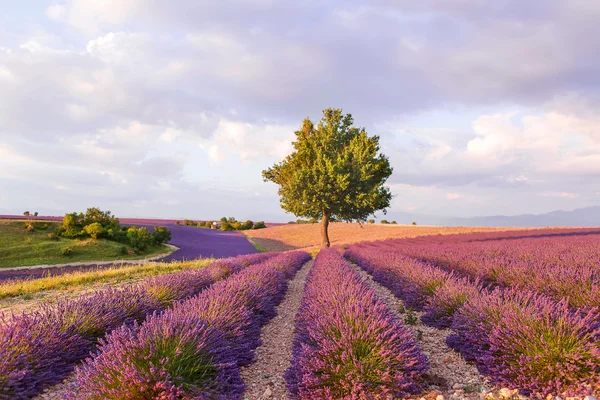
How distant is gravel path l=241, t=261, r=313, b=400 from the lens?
3.68 m

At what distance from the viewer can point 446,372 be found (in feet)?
13.0

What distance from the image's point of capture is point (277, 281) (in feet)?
28.9

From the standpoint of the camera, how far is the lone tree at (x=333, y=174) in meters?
19.2

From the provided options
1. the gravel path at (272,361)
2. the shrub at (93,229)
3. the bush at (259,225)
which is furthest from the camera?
the bush at (259,225)

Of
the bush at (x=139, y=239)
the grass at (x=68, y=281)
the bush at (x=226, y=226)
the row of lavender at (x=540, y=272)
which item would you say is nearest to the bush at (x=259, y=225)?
the bush at (x=226, y=226)

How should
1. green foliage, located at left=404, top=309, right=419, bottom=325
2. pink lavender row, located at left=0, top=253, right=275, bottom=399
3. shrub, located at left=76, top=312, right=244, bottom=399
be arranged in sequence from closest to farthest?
shrub, located at left=76, top=312, right=244, bottom=399 < pink lavender row, located at left=0, top=253, right=275, bottom=399 < green foliage, located at left=404, top=309, right=419, bottom=325

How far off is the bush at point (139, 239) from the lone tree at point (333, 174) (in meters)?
9.14

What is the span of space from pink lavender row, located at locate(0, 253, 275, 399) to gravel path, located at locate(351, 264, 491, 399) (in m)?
3.83

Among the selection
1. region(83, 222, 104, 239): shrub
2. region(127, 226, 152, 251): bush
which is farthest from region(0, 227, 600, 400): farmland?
region(83, 222, 104, 239): shrub

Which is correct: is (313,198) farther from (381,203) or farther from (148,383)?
(148,383)

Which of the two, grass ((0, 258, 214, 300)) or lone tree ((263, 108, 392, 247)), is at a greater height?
lone tree ((263, 108, 392, 247))

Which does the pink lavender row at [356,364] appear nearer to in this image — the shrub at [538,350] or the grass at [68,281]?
the shrub at [538,350]

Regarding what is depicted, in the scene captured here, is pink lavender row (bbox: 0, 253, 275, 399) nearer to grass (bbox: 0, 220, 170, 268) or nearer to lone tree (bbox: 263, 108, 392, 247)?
lone tree (bbox: 263, 108, 392, 247)

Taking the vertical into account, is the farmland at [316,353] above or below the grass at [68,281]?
above
